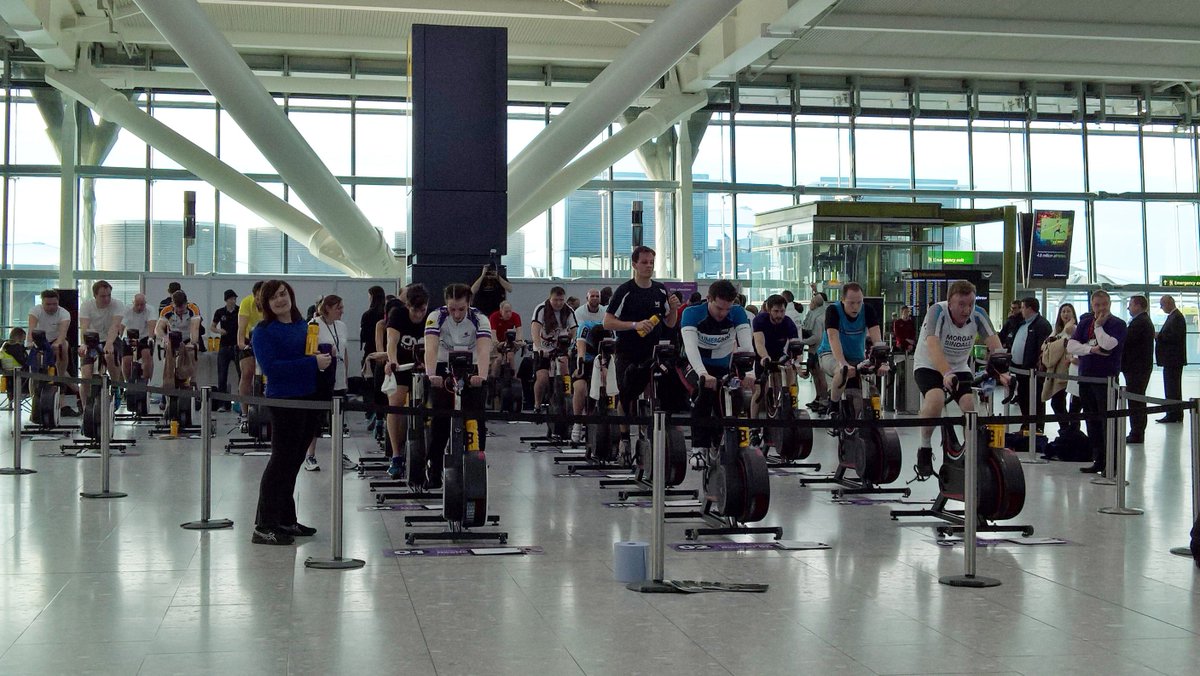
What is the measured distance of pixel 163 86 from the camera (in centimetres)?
2684

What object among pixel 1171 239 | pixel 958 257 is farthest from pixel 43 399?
pixel 1171 239

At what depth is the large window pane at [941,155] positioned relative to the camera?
31.5 meters

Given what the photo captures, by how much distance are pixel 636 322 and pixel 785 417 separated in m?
3.07

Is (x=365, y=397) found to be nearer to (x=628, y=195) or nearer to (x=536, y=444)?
(x=536, y=444)

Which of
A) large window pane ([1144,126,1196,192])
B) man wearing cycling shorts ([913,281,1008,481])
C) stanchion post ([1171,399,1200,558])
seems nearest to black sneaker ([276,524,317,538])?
man wearing cycling shorts ([913,281,1008,481])

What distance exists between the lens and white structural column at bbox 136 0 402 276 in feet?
48.3

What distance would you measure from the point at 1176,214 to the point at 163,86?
26.1m

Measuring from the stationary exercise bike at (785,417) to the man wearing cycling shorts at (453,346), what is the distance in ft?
11.5

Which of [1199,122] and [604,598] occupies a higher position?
[1199,122]

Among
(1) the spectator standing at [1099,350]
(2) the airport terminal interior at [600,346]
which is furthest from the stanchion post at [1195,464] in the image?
(1) the spectator standing at [1099,350]

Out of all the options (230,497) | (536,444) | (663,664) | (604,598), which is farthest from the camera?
(536,444)

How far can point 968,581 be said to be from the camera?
21.3 feet

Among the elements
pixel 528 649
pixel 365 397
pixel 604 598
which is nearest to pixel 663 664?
pixel 528 649

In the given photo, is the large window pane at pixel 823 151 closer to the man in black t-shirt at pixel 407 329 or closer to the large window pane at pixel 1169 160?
the large window pane at pixel 1169 160
